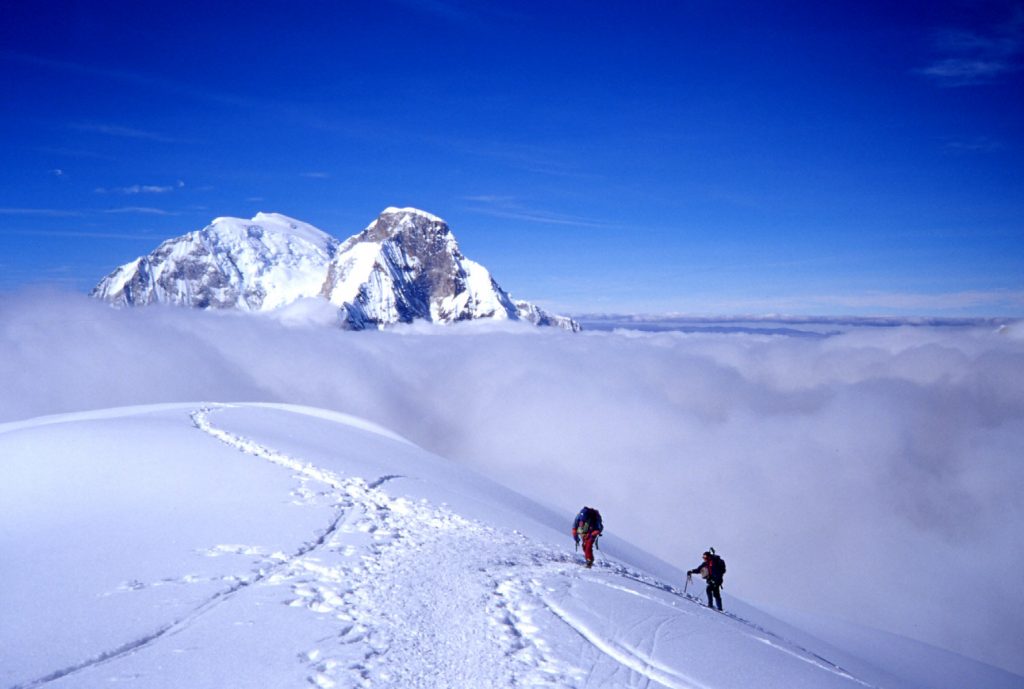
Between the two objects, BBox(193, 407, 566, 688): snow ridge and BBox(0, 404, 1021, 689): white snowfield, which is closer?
BBox(0, 404, 1021, 689): white snowfield

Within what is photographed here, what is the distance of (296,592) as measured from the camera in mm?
10102

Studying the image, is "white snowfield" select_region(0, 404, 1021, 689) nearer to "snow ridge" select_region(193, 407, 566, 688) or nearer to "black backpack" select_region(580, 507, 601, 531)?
"snow ridge" select_region(193, 407, 566, 688)

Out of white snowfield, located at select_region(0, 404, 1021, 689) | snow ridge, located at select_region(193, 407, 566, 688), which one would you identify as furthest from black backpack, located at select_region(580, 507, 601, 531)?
snow ridge, located at select_region(193, 407, 566, 688)

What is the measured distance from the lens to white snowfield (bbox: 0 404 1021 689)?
7.76m

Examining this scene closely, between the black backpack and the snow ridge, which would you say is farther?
the black backpack

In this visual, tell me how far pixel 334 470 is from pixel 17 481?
9256 mm

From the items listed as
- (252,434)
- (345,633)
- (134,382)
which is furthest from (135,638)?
(134,382)

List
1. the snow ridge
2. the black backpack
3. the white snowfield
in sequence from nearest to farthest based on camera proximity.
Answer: the white snowfield
the snow ridge
the black backpack

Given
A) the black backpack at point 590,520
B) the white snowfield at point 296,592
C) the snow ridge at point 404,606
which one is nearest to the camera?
the white snowfield at point 296,592

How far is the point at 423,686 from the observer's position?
24.9ft

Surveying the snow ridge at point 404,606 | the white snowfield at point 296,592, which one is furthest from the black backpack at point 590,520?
the snow ridge at point 404,606

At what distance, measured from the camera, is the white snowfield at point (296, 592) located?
25.5ft

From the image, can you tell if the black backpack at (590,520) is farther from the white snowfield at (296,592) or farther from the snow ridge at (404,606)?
the snow ridge at (404,606)

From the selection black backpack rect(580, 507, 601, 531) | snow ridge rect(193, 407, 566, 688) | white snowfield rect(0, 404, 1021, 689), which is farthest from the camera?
black backpack rect(580, 507, 601, 531)
